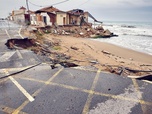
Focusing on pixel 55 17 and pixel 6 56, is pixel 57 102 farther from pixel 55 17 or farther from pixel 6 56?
pixel 55 17

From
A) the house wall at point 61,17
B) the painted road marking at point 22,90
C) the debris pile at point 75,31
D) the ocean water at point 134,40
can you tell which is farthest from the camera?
the house wall at point 61,17

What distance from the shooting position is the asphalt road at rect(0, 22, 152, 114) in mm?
4258

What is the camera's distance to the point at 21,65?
25.0 feet

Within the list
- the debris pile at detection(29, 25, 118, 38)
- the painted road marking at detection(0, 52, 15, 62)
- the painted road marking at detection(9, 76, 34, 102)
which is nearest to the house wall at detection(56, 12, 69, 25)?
the debris pile at detection(29, 25, 118, 38)

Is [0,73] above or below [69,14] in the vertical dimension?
below

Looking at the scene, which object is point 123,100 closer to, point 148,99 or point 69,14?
point 148,99

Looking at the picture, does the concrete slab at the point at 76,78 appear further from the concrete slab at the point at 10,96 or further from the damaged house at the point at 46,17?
the damaged house at the point at 46,17

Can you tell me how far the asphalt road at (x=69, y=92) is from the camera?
4.26 m

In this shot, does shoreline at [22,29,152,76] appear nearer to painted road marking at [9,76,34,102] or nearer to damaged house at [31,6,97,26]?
painted road marking at [9,76,34,102]

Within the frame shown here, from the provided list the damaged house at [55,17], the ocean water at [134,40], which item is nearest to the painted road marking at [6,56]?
the ocean water at [134,40]

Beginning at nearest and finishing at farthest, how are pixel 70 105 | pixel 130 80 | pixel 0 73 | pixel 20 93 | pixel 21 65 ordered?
pixel 70 105 → pixel 20 93 → pixel 130 80 → pixel 0 73 → pixel 21 65

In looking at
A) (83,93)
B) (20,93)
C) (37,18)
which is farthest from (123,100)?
(37,18)

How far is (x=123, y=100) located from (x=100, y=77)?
175 centimetres

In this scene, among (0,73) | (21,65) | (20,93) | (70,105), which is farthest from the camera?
(21,65)
